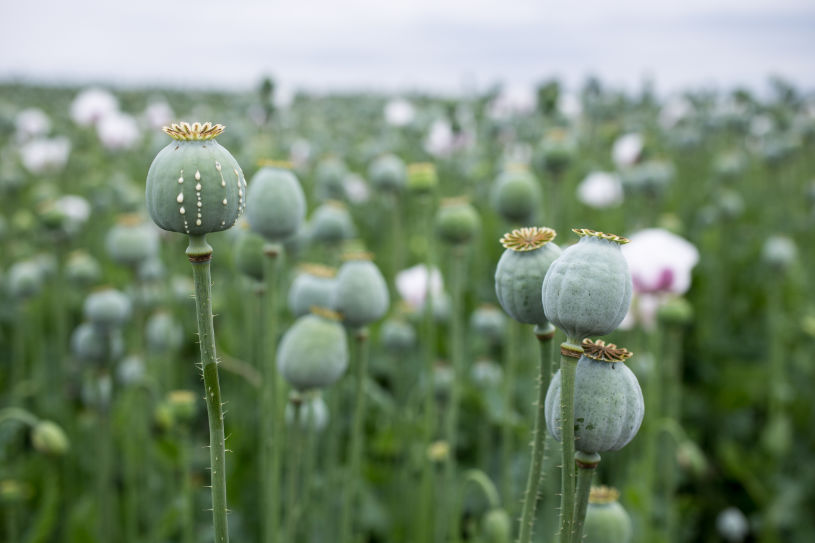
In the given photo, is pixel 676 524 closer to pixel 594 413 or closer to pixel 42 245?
pixel 594 413

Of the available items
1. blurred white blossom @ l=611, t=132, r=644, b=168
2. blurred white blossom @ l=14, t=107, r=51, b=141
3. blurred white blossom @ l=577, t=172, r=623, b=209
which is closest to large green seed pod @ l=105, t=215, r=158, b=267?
blurred white blossom @ l=611, t=132, r=644, b=168

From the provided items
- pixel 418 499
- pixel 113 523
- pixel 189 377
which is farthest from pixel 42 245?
pixel 418 499

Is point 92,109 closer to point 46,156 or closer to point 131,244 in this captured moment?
point 46,156

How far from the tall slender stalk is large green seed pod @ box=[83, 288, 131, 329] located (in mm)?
1611

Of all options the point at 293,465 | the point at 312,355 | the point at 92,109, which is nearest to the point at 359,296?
the point at 312,355

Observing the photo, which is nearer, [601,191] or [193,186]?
[193,186]

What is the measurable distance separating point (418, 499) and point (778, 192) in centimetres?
496

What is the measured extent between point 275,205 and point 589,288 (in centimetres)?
68

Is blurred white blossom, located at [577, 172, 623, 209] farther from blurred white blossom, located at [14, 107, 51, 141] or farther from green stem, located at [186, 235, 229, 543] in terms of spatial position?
blurred white blossom, located at [14, 107, 51, 141]

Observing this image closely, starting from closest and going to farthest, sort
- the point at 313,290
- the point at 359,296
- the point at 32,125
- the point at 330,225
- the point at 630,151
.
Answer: the point at 359,296 → the point at 313,290 → the point at 330,225 → the point at 630,151 → the point at 32,125

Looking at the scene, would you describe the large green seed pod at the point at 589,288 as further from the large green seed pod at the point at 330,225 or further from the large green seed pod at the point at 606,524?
the large green seed pod at the point at 330,225

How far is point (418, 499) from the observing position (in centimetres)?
200

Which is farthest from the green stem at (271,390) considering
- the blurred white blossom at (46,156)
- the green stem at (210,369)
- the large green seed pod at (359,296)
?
the blurred white blossom at (46,156)

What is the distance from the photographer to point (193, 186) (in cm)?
63
